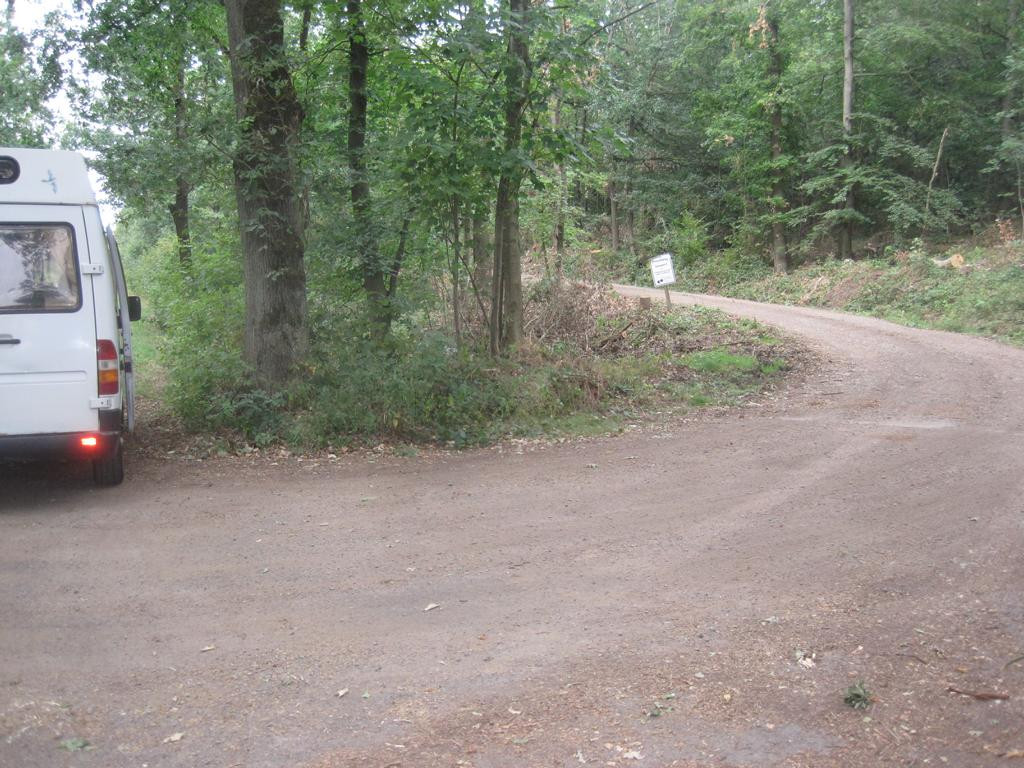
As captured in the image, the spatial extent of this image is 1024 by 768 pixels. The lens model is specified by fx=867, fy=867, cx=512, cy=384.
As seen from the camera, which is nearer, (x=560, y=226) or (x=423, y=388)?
(x=423, y=388)

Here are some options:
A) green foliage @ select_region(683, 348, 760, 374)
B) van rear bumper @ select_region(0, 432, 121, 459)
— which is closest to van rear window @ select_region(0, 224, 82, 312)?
van rear bumper @ select_region(0, 432, 121, 459)

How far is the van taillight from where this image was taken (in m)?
7.47

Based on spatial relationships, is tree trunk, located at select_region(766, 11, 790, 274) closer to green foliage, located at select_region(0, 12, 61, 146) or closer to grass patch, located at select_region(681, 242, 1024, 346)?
grass patch, located at select_region(681, 242, 1024, 346)

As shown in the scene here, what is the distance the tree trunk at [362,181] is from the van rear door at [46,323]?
172 inches

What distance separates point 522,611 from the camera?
512cm

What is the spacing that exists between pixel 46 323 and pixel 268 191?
3.38m

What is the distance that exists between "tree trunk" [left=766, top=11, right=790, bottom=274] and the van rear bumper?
1096 inches

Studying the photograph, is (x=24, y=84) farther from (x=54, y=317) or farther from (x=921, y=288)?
(x=921, y=288)

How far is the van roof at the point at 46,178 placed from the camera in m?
7.45

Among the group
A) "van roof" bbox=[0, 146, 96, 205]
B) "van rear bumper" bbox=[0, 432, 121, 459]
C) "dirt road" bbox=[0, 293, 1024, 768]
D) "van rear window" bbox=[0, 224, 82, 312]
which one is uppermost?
"van roof" bbox=[0, 146, 96, 205]

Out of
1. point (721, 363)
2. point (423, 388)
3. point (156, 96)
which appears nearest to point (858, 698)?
point (423, 388)

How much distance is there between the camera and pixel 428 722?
3.88 meters

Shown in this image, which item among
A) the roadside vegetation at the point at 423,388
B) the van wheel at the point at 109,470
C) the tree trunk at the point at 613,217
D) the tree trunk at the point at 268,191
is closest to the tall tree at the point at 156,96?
the tree trunk at the point at 268,191

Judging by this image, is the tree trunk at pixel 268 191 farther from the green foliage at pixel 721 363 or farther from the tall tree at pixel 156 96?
the green foliage at pixel 721 363
